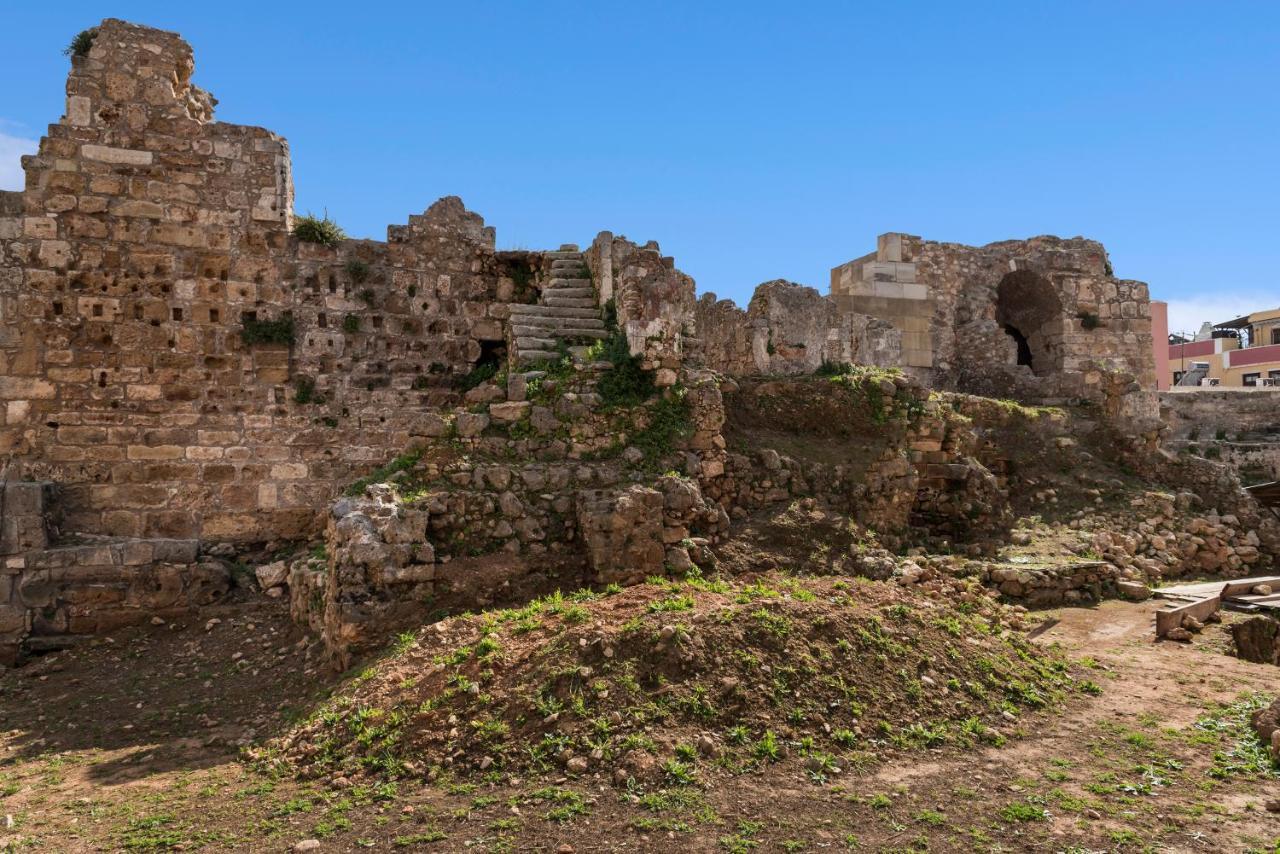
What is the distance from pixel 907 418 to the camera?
11.1 metres

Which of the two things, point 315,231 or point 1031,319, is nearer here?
point 315,231

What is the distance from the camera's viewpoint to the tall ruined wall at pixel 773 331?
13.2 meters

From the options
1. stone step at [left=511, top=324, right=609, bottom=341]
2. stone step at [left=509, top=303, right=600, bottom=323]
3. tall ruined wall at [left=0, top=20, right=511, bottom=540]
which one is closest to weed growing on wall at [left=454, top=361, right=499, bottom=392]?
tall ruined wall at [left=0, top=20, right=511, bottom=540]

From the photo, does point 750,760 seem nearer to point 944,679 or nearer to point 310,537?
point 944,679

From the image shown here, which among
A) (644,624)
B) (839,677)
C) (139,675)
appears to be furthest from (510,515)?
(139,675)

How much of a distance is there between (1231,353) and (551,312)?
42177mm

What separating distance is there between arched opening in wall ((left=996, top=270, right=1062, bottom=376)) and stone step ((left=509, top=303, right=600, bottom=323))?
1092 centimetres

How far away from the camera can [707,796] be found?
197 inches

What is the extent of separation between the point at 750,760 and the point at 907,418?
21.9 feet

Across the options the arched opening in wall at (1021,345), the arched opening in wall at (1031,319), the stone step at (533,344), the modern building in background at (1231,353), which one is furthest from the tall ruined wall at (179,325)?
the modern building in background at (1231,353)

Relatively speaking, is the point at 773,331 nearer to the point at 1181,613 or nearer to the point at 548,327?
the point at 548,327

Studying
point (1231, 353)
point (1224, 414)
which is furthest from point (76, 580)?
point (1231, 353)

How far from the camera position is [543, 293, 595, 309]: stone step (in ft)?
37.2

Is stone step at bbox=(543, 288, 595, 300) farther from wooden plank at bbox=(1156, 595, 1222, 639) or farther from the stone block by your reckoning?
wooden plank at bbox=(1156, 595, 1222, 639)
